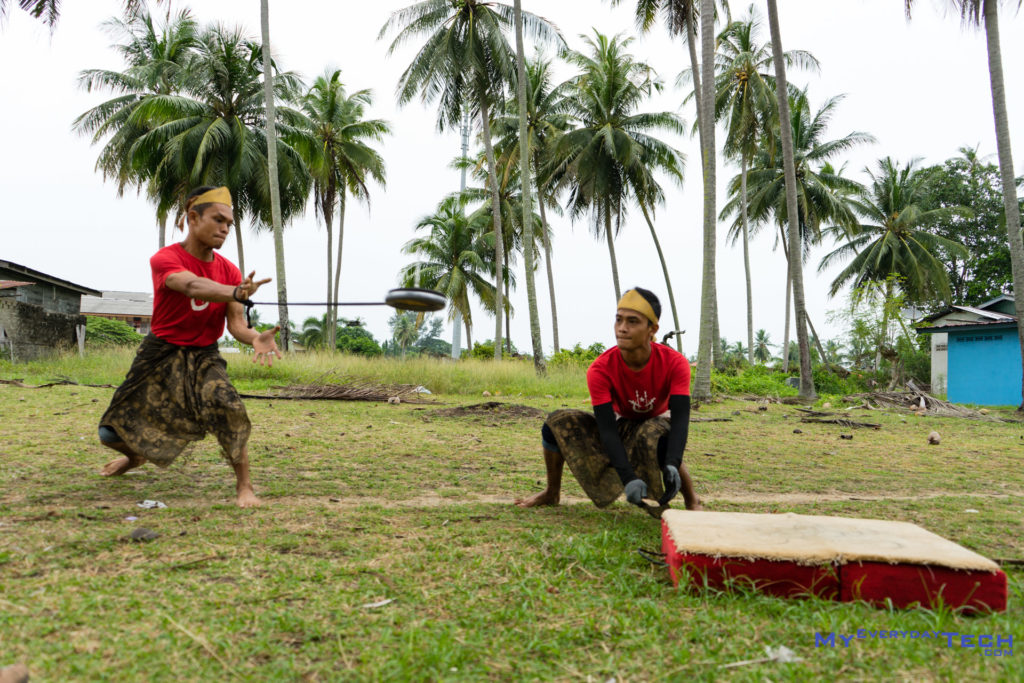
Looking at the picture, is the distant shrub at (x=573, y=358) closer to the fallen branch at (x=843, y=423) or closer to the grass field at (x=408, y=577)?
the fallen branch at (x=843, y=423)

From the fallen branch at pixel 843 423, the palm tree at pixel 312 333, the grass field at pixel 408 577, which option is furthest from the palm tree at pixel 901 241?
the palm tree at pixel 312 333

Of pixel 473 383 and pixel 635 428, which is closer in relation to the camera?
pixel 635 428

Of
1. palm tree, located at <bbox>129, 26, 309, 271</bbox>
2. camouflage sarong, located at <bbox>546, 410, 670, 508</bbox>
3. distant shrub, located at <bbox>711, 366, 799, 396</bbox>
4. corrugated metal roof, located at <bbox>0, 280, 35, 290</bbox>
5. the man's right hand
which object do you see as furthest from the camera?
palm tree, located at <bbox>129, 26, 309, 271</bbox>

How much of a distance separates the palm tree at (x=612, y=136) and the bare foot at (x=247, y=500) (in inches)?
883

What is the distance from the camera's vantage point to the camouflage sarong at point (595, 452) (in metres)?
3.61

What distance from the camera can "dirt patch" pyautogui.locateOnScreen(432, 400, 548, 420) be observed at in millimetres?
9266

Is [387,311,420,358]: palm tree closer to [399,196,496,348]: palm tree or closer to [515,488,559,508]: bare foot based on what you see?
[399,196,496,348]: palm tree

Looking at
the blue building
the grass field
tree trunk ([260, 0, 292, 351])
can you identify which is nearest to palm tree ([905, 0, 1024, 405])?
the blue building

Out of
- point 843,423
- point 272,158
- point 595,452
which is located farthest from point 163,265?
point 272,158

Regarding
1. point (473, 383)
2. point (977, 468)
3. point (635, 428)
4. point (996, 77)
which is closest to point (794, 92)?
point (996, 77)

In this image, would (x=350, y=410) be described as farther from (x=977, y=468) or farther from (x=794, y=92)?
(x=794, y=92)

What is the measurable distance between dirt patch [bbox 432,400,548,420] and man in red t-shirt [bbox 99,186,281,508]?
213 inches

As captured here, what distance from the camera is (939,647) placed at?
1.96m

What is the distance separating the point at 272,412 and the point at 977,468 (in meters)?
7.97
